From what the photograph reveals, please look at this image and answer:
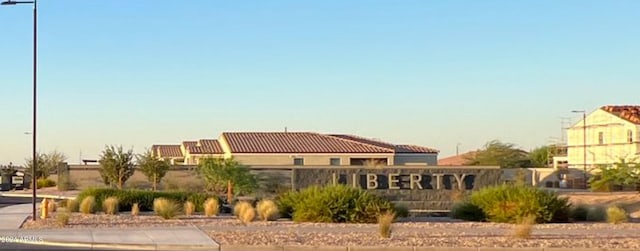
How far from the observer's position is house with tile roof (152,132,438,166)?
72.4 m

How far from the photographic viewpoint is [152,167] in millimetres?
57031

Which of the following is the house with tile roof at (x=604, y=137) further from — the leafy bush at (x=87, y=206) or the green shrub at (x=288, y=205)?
the leafy bush at (x=87, y=206)

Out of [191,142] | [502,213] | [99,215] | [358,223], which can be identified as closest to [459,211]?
[502,213]

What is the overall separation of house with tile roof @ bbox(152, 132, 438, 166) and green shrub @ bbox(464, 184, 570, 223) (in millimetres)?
38562

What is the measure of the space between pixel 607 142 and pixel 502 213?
70.1 meters

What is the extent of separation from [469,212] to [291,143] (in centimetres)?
4612

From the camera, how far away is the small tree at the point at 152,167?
187 feet

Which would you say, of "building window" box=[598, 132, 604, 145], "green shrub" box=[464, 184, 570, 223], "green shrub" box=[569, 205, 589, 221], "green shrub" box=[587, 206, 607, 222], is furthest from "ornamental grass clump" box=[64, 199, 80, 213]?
"building window" box=[598, 132, 604, 145]

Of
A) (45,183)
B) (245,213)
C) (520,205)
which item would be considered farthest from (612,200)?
(45,183)

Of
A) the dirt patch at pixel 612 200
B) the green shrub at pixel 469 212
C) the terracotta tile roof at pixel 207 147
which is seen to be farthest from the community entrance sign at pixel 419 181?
the terracotta tile roof at pixel 207 147

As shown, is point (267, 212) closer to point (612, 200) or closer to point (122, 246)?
point (122, 246)

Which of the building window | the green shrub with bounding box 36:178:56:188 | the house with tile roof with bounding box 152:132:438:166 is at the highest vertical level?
the building window

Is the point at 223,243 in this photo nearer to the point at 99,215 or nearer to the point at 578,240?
the point at 578,240

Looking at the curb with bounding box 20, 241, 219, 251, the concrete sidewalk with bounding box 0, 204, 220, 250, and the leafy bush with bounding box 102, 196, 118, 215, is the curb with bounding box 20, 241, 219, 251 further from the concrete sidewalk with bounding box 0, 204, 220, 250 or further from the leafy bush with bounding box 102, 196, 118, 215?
the leafy bush with bounding box 102, 196, 118, 215
